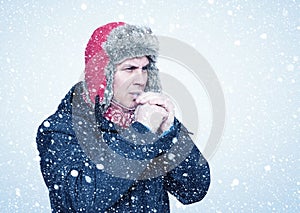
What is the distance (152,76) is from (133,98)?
0.56ft

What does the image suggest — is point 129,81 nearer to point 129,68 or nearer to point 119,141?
point 129,68

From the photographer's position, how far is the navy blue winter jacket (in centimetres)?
137

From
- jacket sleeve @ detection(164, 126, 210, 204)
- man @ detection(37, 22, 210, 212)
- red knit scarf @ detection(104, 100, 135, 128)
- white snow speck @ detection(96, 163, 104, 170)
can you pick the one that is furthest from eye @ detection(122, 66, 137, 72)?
white snow speck @ detection(96, 163, 104, 170)

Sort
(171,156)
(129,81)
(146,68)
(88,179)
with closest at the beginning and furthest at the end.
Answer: (88,179)
(171,156)
(129,81)
(146,68)

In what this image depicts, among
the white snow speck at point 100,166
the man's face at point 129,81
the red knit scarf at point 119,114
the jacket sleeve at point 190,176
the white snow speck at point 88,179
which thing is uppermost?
the man's face at point 129,81

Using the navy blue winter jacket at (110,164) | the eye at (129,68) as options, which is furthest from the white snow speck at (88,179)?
the eye at (129,68)

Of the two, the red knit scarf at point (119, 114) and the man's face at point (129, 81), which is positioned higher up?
the man's face at point (129, 81)

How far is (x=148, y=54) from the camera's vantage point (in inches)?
69.9

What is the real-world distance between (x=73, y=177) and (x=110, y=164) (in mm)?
126

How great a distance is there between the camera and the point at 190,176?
5.16 feet

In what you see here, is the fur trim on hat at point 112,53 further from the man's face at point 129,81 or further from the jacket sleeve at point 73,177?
the jacket sleeve at point 73,177

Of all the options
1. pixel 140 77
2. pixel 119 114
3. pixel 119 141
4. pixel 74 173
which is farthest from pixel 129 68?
pixel 74 173

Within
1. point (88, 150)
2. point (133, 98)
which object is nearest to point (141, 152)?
point (88, 150)

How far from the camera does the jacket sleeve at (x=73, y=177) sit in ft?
4.43
